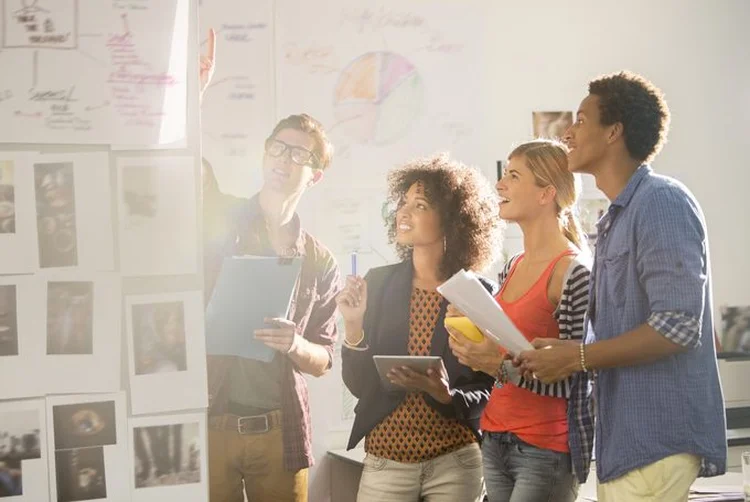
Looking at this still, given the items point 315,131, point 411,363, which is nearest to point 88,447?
point 411,363

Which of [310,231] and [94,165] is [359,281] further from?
[94,165]

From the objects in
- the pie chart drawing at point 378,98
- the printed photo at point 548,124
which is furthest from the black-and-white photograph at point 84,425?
the printed photo at point 548,124

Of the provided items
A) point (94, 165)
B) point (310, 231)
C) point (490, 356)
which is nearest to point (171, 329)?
point (94, 165)

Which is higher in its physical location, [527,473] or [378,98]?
[378,98]

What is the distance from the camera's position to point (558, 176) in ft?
8.57

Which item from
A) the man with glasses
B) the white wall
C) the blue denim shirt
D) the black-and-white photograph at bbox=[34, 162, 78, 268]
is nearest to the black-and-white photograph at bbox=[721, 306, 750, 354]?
the white wall

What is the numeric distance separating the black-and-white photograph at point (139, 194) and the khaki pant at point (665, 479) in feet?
→ 3.82

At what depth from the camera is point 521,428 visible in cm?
238

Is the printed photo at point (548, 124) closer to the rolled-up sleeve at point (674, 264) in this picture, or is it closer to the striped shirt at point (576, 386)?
the striped shirt at point (576, 386)

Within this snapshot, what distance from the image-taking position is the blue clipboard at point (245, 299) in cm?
294

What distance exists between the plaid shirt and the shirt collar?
1391 millimetres

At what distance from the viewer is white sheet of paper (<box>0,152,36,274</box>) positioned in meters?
1.98

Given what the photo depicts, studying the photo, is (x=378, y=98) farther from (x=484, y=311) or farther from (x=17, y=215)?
(x=17, y=215)

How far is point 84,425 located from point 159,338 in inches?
9.2
